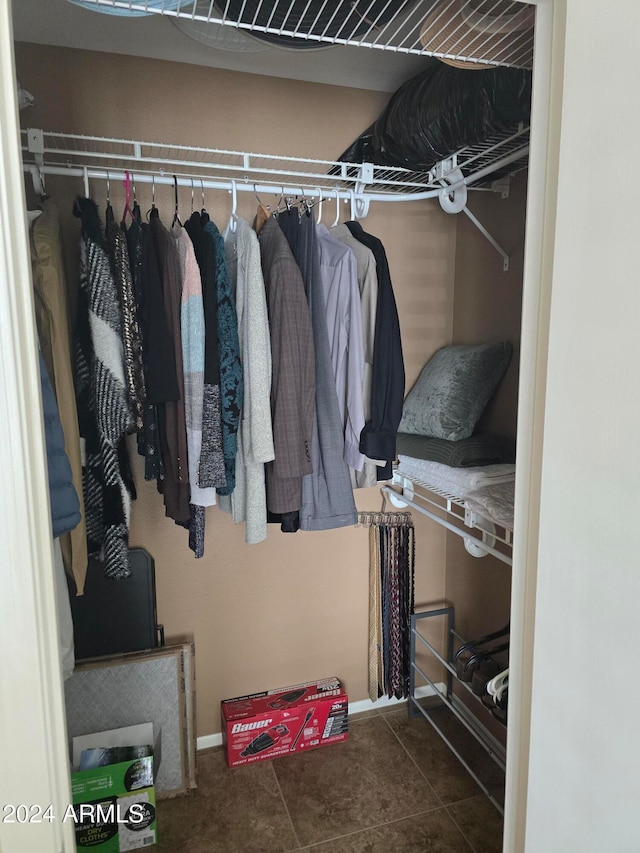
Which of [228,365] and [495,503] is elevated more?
[228,365]

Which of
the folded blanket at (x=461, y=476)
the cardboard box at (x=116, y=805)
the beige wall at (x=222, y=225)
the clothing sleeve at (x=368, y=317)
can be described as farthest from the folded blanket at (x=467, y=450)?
the cardboard box at (x=116, y=805)

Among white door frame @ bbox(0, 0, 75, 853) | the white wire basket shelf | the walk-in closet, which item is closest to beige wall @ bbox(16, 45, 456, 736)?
the walk-in closet

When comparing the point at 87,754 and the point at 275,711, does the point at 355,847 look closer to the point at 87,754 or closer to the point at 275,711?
the point at 275,711

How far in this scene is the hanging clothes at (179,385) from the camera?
1.55 m

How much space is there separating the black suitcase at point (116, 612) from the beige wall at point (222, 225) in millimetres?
Answer: 86

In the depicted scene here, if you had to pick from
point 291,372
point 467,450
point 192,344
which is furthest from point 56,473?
point 467,450

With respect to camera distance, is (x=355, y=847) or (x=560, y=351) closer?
(x=560, y=351)

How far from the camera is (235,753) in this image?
2.10 m

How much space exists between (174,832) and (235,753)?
0.32m

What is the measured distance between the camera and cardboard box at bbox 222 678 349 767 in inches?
82.8

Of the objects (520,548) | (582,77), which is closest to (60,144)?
(582,77)

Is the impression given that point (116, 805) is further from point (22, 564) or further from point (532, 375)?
point (532, 375)

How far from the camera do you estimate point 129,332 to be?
148 cm

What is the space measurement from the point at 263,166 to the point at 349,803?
222 cm
